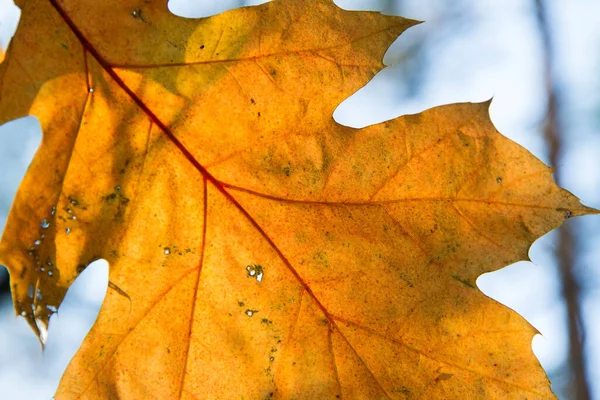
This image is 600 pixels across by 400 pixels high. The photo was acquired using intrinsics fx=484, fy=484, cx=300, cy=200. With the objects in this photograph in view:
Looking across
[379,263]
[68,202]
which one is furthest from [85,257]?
[379,263]

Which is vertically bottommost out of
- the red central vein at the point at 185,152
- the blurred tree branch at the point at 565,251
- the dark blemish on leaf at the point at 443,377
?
the dark blemish on leaf at the point at 443,377

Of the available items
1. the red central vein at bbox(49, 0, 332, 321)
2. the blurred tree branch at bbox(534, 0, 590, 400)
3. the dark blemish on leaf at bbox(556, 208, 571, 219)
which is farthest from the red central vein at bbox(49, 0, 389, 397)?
the blurred tree branch at bbox(534, 0, 590, 400)

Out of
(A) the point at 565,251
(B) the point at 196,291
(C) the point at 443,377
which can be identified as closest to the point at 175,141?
(B) the point at 196,291

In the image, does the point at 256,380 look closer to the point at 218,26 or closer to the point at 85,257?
the point at 85,257

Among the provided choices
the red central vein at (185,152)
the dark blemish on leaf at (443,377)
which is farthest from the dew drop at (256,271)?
the dark blemish on leaf at (443,377)

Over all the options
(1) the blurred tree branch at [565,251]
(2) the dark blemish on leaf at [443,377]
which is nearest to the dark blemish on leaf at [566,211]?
(2) the dark blemish on leaf at [443,377]

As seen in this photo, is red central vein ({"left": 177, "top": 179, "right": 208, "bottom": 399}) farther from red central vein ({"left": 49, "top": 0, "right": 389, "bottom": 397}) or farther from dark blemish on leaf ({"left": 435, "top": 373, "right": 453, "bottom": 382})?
dark blemish on leaf ({"left": 435, "top": 373, "right": 453, "bottom": 382})

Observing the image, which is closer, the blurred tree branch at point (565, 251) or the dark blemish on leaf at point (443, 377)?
the dark blemish on leaf at point (443, 377)

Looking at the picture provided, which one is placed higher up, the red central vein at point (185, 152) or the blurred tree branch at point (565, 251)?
the blurred tree branch at point (565, 251)

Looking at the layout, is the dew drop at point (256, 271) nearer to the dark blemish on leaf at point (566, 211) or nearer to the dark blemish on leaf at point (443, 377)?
the dark blemish on leaf at point (443, 377)

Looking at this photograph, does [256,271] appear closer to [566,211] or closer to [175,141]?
[175,141]
